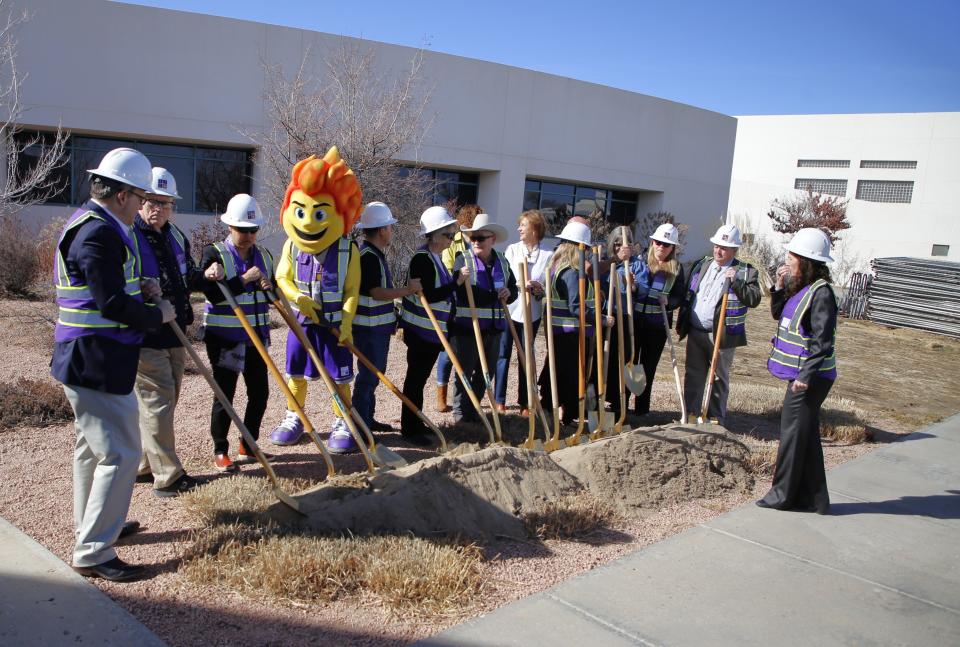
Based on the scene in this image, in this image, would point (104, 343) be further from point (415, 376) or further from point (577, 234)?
point (577, 234)

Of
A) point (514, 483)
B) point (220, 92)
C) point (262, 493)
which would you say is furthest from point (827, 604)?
point (220, 92)

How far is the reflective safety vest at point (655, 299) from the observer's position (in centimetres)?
673

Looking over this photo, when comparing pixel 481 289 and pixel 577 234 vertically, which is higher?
pixel 577 234

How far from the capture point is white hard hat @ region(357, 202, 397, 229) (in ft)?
17.3

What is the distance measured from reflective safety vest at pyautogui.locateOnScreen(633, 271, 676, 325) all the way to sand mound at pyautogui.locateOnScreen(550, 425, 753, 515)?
1353mm

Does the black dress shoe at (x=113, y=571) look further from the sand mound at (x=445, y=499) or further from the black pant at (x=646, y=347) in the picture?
the black pant at (x=646, y=347)

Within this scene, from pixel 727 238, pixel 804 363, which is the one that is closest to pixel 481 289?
pixel 727 238

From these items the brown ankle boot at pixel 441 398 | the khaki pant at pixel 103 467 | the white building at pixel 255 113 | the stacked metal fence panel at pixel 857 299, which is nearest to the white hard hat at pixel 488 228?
the brown ankle boot at pixel 441 398

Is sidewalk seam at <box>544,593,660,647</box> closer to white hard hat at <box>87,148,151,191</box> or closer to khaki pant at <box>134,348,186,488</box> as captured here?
khaki pant at <box>134,348,186,488</box>

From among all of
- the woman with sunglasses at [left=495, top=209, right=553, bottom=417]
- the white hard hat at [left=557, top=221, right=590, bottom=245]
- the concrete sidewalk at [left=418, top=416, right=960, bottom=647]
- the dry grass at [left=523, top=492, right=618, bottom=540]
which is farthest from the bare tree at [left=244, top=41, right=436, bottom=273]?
the concrete sidewalk at [left=418, top=416, right=960, bottom=647]

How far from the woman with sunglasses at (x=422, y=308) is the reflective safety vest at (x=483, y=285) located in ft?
0.41

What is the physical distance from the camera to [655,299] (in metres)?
6.75

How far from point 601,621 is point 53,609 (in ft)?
7.83

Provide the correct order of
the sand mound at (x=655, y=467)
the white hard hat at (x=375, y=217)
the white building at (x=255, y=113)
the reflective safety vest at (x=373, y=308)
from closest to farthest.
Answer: the sand mound at (x=655, y=467)
the white hard hat at (x=375, y=217)
the reflective safety vest at (x=373, y=308)
the white building at (x=255, y=113)
